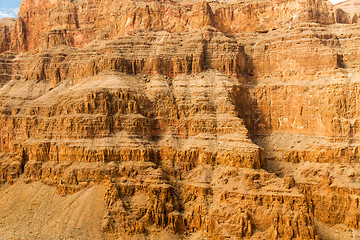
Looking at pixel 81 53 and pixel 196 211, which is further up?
pixel 81 53

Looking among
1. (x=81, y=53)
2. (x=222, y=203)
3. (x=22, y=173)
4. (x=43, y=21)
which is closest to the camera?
(x=222, y=203)

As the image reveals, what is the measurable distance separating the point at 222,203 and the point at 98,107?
22786mm

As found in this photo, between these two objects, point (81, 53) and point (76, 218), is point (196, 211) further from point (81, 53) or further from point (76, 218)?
point (81, 53)

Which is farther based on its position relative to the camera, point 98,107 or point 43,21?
point 43,21

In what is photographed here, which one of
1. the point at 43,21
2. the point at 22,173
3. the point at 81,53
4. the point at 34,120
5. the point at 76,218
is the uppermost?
the point at 43,21

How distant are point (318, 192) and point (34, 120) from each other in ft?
145

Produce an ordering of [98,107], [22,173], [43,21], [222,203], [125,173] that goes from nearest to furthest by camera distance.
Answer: [222,203] → [125,173] → [98,107] → [22,173] → [43,21]

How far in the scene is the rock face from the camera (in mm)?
43906

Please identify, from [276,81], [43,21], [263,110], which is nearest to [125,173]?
[263,110]

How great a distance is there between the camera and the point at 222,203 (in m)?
43.4

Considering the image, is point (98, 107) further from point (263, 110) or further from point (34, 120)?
point (263, 110)

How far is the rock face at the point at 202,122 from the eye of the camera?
43906 mm

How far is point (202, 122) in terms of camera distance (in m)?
51.8

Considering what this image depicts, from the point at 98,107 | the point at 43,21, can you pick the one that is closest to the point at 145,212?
the point at 98,107
